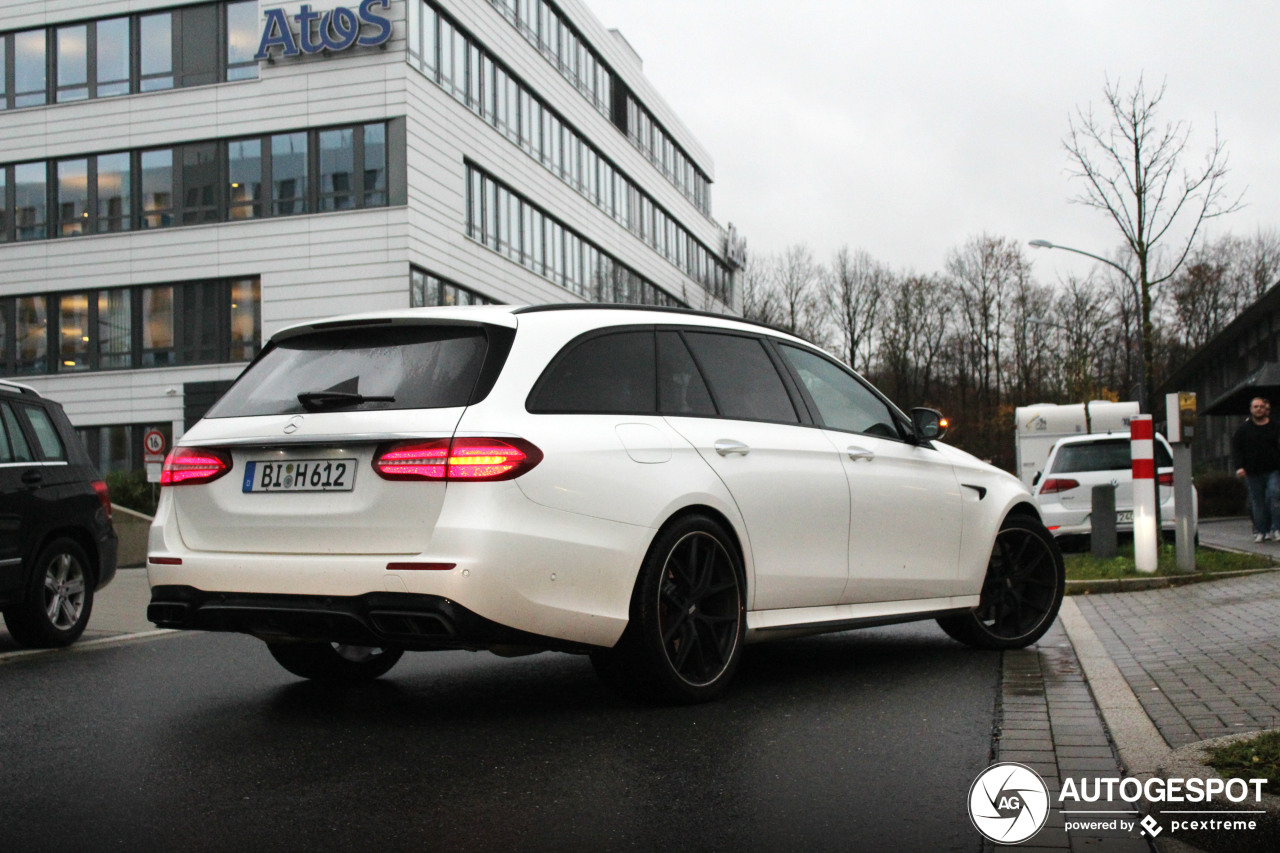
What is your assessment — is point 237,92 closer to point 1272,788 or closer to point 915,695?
point 915,695

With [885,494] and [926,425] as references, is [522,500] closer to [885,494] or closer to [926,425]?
[885,494]

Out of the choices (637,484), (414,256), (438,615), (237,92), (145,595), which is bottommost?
(145,595)

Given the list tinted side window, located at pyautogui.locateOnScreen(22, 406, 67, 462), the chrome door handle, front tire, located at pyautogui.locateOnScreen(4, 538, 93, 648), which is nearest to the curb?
the chrome door handle

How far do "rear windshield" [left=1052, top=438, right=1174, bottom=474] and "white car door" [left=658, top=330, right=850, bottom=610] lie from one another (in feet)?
40.1

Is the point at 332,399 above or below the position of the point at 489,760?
above

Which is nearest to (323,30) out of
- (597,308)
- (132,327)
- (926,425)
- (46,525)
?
(132,327)

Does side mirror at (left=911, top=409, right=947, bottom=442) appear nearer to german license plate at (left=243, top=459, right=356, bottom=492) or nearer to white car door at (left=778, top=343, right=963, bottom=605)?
white car door at (left=778, top=343, right=963, bottom=605)

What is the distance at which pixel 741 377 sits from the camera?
6629mm

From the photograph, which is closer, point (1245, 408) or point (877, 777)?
point (877, 777)

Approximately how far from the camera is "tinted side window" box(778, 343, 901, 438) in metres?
7.07

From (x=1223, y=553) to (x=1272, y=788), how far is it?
11.8 m

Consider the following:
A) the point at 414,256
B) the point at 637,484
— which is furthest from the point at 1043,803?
the point at 414,256

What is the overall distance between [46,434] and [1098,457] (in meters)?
13.1

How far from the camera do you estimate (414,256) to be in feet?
117
